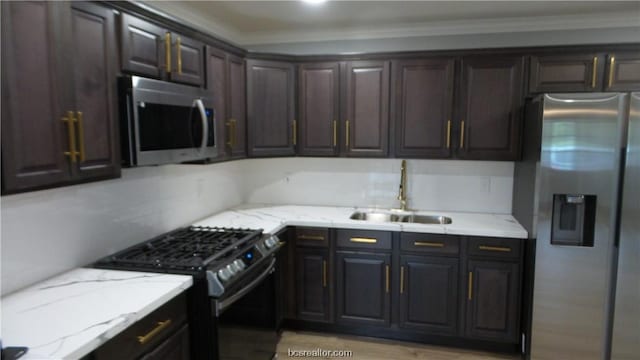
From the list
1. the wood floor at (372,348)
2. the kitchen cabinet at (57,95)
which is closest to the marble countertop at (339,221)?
the wood floor at (372,348)

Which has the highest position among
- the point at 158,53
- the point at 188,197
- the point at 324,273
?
the point at 158,53

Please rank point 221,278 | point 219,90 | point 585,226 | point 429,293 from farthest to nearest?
point 429,293 < point 219,90 < point 585,226 < point 221,278

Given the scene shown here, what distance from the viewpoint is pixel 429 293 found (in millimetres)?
3148

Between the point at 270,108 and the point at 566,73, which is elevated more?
the point at 566,73

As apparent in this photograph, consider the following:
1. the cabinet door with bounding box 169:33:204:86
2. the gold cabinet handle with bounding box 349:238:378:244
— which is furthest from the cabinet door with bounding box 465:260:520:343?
the cabinet door with bounding box 169:33:204:86

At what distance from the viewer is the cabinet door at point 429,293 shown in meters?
3.11

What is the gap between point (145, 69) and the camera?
83.3 inches

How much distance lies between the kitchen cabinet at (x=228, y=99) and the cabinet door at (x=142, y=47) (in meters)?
0.49

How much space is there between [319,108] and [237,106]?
27.6 inches

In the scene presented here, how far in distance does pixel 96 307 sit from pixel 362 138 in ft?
7.70

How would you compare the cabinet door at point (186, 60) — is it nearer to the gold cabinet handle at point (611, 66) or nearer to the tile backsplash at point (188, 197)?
the tile backsplash at point (188, 197)

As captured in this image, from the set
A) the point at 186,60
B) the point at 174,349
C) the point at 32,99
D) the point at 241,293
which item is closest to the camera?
the point at 32,99

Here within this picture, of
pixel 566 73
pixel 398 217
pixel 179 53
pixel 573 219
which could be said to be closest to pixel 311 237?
pixel 398 217

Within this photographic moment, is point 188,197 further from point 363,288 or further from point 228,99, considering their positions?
point 363,288
